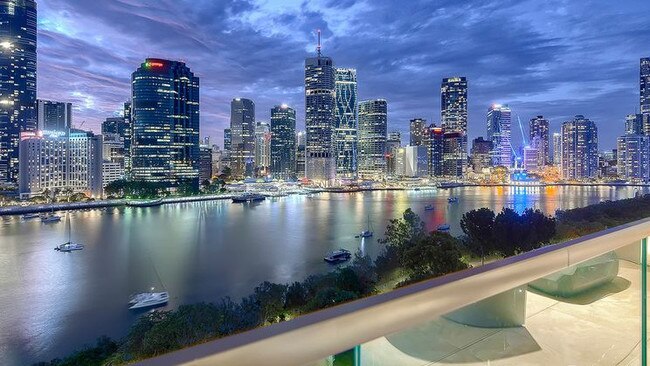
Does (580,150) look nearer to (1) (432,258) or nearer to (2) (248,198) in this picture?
(2) (248,198)

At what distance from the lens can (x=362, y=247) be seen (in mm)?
21328

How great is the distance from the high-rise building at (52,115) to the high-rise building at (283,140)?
44.1 m

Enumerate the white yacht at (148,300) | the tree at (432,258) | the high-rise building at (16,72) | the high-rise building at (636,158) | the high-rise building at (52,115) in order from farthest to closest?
the high-rise building at (636,158) < the high-rise building at (52,115) < the high-rise building at (16,72) < the white yacht at (148,300) < the tree at (432,258)

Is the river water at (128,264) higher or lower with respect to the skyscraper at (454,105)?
lower

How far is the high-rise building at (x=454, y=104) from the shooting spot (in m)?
131

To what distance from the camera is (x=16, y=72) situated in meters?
80.1

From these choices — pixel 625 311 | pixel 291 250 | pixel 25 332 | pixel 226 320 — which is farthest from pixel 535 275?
pixel 291 250

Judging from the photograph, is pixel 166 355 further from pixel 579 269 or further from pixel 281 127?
pixel 281 127

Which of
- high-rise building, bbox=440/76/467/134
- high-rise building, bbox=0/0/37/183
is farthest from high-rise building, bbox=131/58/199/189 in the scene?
high-rise building, bbox=440/76/467/134

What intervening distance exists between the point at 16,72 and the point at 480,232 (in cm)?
9150

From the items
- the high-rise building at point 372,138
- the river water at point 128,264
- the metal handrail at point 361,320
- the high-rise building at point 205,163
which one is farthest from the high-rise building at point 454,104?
the metal handrail at point 361,320

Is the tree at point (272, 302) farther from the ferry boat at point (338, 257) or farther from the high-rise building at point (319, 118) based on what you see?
the high-rise building at point (319, 118)

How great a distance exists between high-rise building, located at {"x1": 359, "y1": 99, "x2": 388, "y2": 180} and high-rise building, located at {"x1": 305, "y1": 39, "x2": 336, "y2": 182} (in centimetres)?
1637

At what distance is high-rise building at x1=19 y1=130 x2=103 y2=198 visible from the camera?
168 feet
